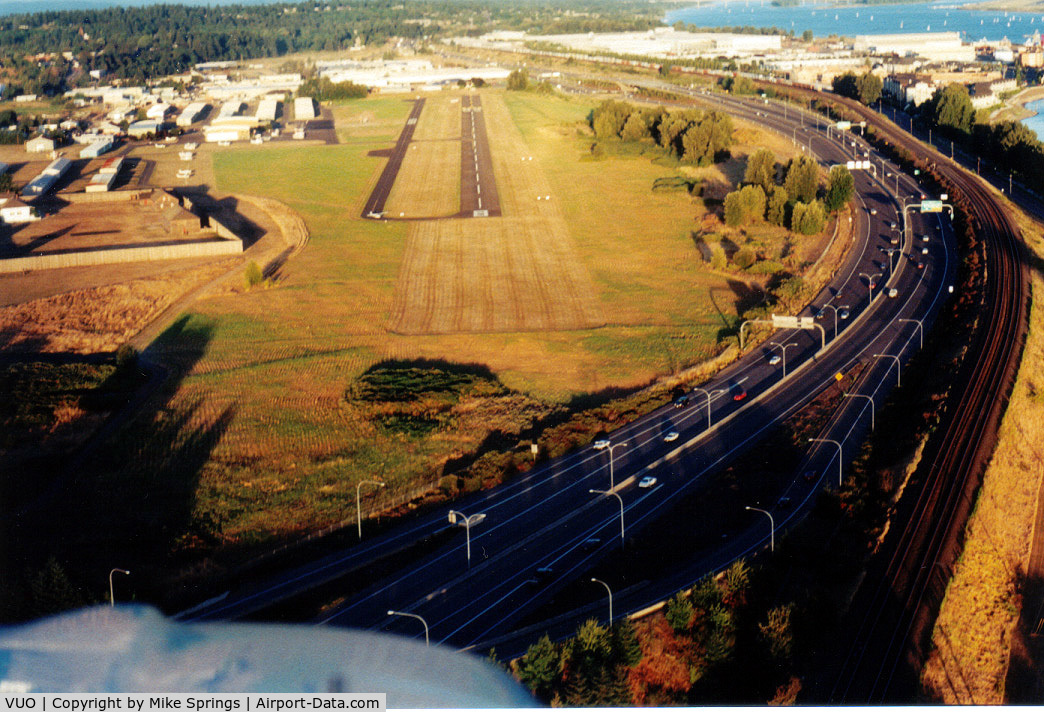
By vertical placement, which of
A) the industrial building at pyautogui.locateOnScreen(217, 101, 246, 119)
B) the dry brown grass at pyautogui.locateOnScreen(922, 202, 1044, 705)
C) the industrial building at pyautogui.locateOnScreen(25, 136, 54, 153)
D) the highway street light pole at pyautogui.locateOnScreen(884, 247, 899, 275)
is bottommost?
the dry brown grass at pyautogui.locateOnScreen(922, 202, 1044, 705)

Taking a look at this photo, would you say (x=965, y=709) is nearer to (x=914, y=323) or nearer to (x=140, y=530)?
(x=140, y=530)

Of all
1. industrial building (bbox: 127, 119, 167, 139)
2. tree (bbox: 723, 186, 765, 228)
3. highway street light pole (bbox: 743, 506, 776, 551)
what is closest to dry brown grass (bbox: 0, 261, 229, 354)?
highway street light pole (bbox: 743, 506, 776, 551)

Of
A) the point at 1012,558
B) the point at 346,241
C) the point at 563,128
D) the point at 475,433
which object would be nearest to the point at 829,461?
the point at 1012,558

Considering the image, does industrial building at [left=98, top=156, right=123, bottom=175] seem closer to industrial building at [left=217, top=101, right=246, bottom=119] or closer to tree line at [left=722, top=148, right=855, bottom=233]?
industrial building at [left=217, top=101, right=246, bottom=119]

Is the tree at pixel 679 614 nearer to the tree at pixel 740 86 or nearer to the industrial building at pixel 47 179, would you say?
the industrial building at pixel 47 179

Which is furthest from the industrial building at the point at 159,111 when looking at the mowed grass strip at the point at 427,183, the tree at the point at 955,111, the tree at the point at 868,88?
the tree at the point at 955,111

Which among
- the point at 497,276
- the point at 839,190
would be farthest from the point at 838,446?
the point at 839,190
